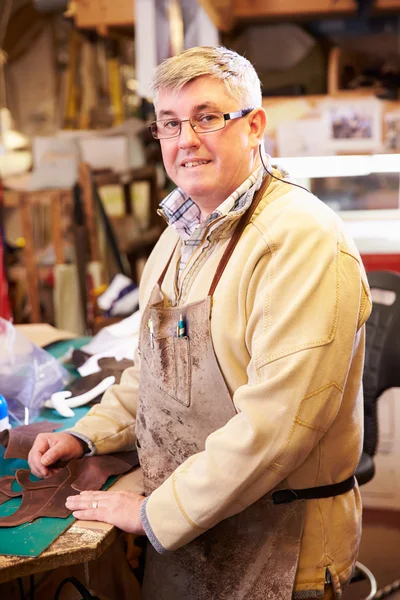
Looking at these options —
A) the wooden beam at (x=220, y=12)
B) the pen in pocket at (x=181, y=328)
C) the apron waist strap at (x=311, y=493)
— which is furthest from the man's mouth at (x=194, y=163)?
the wooden beam at (x=220, y=12)

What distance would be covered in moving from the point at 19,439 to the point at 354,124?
9.34 ft

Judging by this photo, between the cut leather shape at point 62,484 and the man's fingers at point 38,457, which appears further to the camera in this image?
the man's fingers at point 38,457

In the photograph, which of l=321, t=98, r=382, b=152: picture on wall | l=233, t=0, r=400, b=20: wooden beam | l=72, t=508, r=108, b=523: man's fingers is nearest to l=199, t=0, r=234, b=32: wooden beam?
l=233, t=0, r=400, b=20: wooden beam

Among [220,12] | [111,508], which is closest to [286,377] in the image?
[111,508]

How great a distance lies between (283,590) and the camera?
1701 millimetres

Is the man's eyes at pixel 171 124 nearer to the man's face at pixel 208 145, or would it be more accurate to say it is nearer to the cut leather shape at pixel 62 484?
the man's face at pixel 208 145

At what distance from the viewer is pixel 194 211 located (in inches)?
75.2

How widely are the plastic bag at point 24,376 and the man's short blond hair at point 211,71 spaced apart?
1.11 meters

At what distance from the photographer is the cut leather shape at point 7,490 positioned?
1.84m

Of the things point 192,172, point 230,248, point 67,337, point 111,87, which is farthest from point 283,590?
point 111,87

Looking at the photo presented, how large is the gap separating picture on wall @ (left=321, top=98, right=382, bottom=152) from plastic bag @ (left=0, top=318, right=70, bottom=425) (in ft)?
7.65

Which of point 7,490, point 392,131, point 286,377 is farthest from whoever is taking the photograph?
point 392,131

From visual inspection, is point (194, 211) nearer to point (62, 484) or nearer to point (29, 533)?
point (62, 484)

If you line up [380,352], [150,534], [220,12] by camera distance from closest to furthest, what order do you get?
[150,534], [380,352], [220,12]
